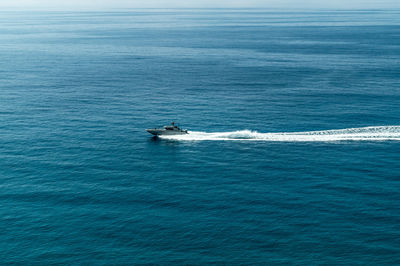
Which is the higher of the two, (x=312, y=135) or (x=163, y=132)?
(x=312, y=135)

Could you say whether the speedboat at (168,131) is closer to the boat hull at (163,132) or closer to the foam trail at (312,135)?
the boat hull at (163,132)

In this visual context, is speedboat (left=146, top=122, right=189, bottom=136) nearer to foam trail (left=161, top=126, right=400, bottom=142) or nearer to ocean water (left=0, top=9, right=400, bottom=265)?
foam trail (left=161, top=126, right=400, bottom=142)

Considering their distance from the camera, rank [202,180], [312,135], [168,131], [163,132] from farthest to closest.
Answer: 1. [163,132]
2. [168,131]
3. [312,135]
4. [202,180]

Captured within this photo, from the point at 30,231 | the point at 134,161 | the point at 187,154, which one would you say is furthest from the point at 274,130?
the point at 30,231

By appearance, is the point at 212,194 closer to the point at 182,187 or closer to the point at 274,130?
the point at 182,187

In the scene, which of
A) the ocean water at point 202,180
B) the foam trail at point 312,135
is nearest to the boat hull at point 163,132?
the foam trail at point 312,135

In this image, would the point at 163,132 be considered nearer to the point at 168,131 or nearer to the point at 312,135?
the point at 168,131

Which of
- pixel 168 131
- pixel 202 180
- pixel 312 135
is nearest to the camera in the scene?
pixel 202 180

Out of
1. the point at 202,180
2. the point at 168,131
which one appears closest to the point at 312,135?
the point at 168,131
